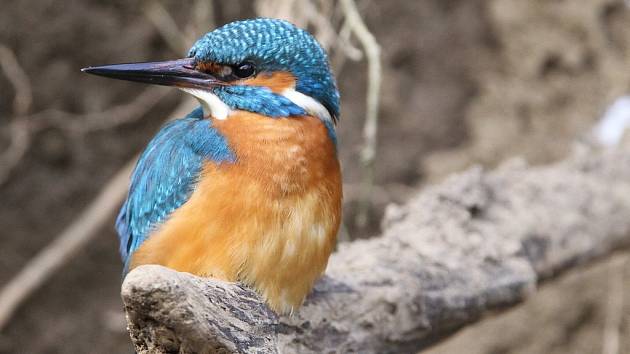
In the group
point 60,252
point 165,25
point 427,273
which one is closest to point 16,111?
point 60,252

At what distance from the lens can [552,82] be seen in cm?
445

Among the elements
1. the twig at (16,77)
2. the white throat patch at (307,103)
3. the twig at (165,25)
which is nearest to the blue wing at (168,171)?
the white throat patch at (307,103)

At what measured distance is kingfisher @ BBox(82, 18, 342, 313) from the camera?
2074 millimetres

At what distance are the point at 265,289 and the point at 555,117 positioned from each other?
9.17 feet

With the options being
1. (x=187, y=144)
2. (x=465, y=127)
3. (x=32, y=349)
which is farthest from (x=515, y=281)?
(x=32, y=349)

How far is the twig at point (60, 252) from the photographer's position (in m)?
3.91

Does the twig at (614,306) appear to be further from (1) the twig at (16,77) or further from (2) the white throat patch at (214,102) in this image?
(1) the twig at (16,77)

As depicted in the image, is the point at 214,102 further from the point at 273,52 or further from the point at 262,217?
the point at 262,217

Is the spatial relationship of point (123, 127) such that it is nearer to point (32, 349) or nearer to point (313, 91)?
point (32, 349)

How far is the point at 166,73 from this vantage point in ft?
7.28

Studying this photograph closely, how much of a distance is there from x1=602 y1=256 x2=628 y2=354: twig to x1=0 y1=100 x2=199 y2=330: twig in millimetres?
2243

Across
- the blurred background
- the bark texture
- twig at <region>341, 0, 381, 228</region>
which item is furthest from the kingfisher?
the blurred background

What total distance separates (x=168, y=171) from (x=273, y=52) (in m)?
0.41

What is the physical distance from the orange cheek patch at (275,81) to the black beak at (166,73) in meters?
0.10
